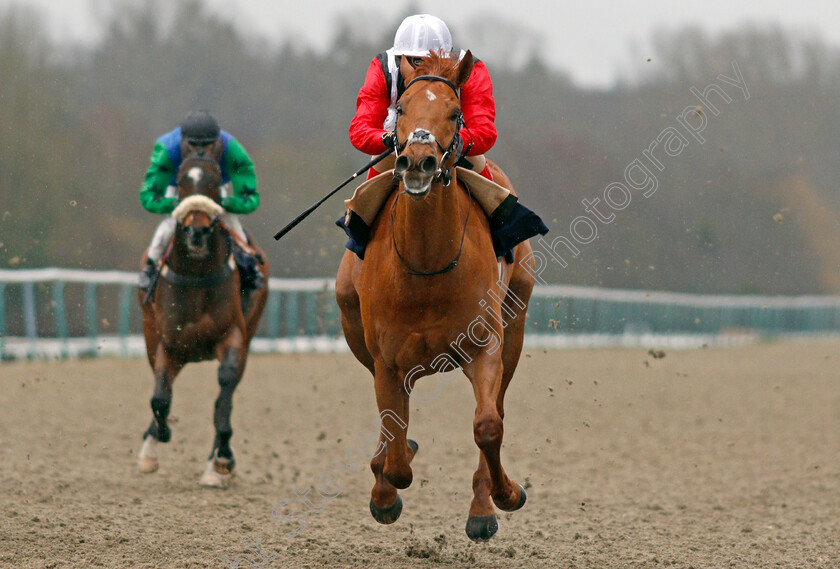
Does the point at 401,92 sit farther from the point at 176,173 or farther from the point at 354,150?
the point at 354,150

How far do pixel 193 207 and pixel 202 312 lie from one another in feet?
2.62

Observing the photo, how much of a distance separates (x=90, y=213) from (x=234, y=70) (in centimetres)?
643

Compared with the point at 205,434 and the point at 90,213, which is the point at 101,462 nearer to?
the point at 205,434

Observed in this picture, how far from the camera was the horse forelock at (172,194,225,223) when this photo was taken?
6848mm

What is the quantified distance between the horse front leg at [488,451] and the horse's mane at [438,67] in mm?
1216

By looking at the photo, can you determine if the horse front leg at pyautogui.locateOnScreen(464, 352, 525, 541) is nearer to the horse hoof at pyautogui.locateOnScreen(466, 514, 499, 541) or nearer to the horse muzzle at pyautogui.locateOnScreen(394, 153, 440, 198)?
the horse hoof at pyautogui.locateOnScreen(466, 514, 499, 541)

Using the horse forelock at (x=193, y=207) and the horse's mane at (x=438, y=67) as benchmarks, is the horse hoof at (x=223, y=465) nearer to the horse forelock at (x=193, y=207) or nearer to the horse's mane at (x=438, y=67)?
the horse forelock at (x=193, y=207)

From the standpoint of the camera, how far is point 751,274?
22.4 metres

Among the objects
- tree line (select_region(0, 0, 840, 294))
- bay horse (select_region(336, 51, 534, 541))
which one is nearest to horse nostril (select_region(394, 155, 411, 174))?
bay horse (select_region(336, 51, 534, 541))

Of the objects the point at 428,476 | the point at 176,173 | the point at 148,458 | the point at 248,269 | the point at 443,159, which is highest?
the point at 176,173

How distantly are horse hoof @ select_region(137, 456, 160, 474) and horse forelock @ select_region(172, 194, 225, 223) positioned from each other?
1787mm

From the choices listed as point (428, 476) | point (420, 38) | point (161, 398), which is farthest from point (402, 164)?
point (428, 476)

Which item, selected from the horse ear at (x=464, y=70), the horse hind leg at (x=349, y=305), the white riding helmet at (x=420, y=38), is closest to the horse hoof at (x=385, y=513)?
the horse hind leg at (x=349, y=305)

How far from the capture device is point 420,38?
5.03 m
